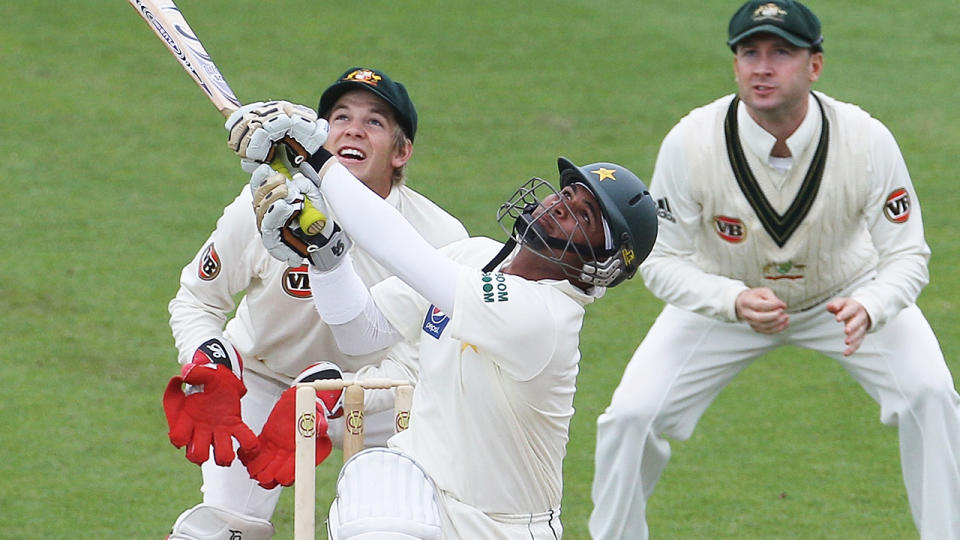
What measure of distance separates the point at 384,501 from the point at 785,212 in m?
2.69

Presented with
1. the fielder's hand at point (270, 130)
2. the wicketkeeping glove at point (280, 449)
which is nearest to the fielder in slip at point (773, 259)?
the wicketkeeping glove at point (280, 449)

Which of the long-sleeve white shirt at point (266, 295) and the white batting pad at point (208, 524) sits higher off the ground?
the long-sleeve white shirt at point (266, 295)

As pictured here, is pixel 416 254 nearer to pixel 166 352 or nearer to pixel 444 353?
pixel 444 353

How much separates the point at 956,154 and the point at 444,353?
773 centimetres

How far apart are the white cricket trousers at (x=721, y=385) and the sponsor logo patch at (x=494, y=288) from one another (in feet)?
6.87

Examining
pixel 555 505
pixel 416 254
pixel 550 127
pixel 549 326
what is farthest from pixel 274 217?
pixel 550 127

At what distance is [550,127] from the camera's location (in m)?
11.4

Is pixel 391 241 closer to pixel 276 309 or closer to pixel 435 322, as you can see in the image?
pixel 435 322

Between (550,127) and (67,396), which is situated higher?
(550,127)

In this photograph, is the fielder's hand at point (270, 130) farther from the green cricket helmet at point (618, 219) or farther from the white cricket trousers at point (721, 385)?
the white cricket trousers at point (721, 385)

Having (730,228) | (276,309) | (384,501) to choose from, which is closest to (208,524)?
(276,309)

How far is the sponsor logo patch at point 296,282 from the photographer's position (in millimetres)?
5227

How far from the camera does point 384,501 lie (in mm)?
4016

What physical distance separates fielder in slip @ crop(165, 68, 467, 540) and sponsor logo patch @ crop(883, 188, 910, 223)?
Answer: 1.80 m
